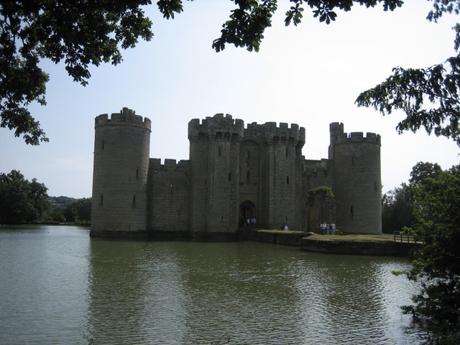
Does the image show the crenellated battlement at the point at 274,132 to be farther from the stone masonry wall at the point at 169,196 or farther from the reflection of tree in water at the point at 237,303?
the reflection of tree in water at the point at 237,303

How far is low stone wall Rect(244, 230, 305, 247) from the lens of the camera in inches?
1015

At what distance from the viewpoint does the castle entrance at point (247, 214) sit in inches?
1380

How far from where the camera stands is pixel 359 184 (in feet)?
120

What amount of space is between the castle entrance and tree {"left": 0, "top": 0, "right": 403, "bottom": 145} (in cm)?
2814

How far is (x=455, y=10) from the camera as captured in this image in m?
5.85

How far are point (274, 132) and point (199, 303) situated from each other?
26.5m

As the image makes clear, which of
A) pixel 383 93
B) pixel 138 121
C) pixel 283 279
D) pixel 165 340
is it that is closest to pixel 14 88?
pixel 165 340

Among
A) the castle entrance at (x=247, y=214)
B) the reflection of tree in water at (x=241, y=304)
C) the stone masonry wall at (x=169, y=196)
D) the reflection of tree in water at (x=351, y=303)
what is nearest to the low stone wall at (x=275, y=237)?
the castle entrance at (x=247, y=214)

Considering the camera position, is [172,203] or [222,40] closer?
[222,40]

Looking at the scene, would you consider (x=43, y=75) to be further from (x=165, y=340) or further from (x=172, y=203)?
(x=172, y=203)

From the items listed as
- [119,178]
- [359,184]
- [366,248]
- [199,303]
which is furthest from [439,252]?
[359,184]

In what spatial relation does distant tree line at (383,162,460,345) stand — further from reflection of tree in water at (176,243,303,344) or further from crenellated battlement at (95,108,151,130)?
crenellated battlement at (95,108,151,130)

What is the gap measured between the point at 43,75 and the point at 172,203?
2745 cm

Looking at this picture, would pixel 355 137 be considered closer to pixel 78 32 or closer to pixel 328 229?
pixel 328 229
